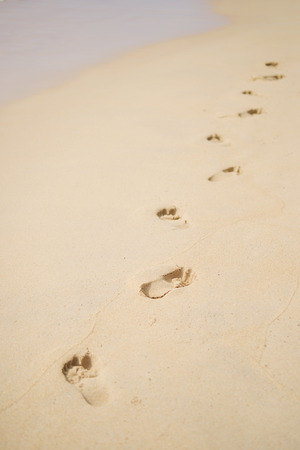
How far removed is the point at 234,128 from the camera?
279 cm

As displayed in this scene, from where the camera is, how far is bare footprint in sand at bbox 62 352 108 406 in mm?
1259

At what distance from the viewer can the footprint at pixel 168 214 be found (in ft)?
6.62

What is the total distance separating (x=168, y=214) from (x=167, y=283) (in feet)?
1.70

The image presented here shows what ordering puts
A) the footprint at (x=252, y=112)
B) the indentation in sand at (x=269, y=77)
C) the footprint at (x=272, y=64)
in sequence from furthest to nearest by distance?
the footprint at (x=272, y=64), the indentation in sand at (x=269, y=77), the footprint at (x=252, y=112)

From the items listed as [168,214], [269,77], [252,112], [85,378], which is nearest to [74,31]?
[269,77]

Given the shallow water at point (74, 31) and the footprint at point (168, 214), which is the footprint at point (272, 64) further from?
the footprint at point (168, 214)

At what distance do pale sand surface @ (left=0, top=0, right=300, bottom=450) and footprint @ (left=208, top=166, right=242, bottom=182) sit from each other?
0.01 m

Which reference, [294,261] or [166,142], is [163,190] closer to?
[166,142]

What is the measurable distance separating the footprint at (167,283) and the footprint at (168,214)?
0.41 meters

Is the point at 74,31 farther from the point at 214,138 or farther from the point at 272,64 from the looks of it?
the point at 214,138

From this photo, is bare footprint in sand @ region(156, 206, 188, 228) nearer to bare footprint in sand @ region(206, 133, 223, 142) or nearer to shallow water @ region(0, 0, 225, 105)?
bare footprint in sand @ region(206, 133, 223, 142)

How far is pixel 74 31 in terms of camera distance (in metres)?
5.88

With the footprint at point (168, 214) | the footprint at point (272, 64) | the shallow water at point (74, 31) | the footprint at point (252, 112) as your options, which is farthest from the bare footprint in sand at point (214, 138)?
the shallow water at point (74, 31)

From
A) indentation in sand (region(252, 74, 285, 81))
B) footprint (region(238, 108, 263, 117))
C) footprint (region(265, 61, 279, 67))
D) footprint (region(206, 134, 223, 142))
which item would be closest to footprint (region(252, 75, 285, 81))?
indentation in sand (region(252, 74, 285, 81))
